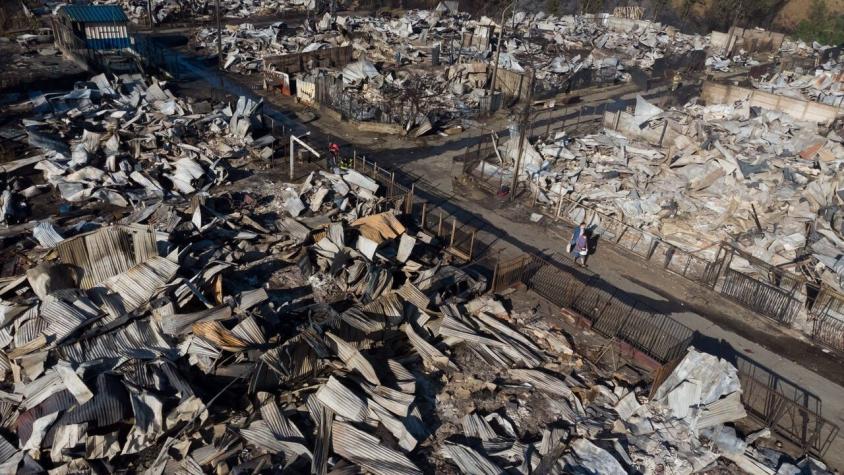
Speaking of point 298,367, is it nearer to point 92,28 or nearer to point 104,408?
point 104,408

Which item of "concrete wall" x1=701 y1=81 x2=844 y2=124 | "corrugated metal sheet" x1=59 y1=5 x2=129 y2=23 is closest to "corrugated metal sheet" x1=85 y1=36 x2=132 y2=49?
"corrugated metal sheet" x1=59 y1=5 x2=129 y2=23

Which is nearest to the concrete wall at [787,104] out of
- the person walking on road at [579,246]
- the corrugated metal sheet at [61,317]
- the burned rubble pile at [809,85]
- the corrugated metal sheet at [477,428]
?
the burned rubble pile at [809,85]

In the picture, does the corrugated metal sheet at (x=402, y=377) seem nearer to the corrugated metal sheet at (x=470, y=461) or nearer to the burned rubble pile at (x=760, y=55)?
the corrugated metal sheet at (x=470, y=461)

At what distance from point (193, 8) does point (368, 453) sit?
175 ft

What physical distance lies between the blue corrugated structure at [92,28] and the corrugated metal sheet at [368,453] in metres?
33.9

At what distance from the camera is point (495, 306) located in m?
15.4

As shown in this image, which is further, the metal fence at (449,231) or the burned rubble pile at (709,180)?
the burned rubble pile at (709,180)

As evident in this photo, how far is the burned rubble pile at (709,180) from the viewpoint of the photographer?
→ 1948 cm

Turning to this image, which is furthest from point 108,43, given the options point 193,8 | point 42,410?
point 42,410

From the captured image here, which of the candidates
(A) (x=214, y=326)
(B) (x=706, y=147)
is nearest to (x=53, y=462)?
(A) (x=214, y=326)

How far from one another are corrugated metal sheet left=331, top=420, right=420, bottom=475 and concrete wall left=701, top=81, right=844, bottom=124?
30607 millimetres

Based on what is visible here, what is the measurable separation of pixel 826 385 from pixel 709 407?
444 cm

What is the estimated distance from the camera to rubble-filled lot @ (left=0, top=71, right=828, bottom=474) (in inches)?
422

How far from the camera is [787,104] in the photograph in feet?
100
